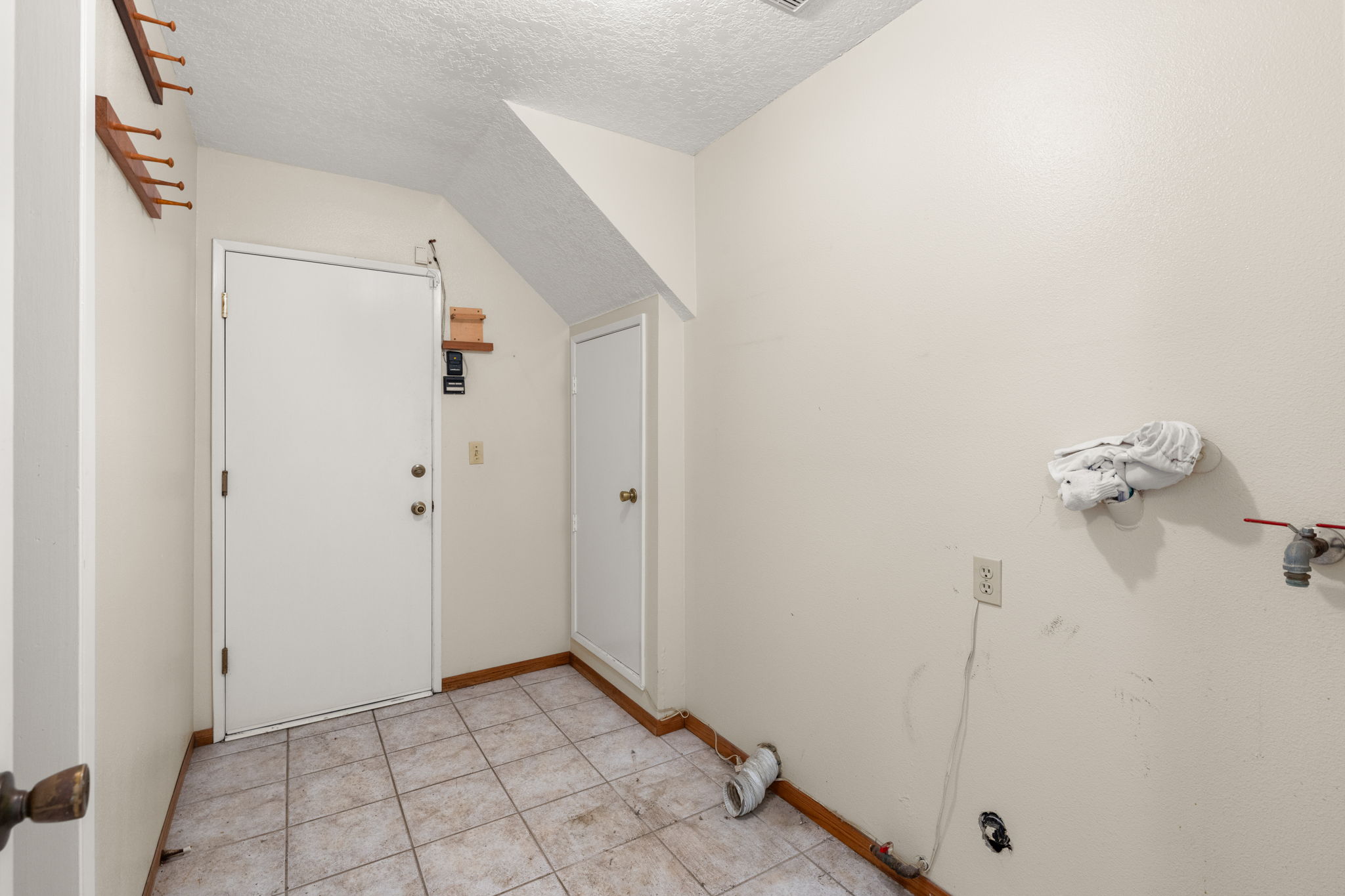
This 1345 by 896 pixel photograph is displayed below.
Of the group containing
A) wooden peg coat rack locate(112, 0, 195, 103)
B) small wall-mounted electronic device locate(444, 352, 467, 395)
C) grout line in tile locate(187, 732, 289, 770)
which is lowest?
grout line in tile locate(187, 732, 289, 770)

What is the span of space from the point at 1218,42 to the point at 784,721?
6.73ft

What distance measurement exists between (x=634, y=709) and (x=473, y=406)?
1.63m

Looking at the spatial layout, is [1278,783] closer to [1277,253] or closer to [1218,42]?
[1277,253]

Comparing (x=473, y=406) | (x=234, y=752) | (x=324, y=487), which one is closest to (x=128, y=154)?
(x=324, y=487)

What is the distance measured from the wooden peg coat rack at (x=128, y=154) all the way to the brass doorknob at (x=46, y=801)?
951 millimetres

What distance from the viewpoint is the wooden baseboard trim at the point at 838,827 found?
5.30 ft

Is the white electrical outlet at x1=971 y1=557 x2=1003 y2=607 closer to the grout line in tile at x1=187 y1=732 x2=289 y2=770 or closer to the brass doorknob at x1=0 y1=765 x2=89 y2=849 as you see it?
the brass doorknob at x1=0 y1=765 x2=89 y2=849

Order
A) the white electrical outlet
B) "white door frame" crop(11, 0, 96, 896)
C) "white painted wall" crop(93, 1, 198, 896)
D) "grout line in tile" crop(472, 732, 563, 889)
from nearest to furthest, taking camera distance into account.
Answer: "white door frame" crop(11, 0, 96, 896)
"white painted wall" crop(93, 1, 198, 896)
the white electrical outlet
"grout line in tile" crop(472, 732, 563, 889)

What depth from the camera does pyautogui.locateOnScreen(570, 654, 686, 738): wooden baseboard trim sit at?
2527 millimetres

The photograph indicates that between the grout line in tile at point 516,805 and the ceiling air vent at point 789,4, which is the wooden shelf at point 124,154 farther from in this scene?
the grout line in tile at point 516,805

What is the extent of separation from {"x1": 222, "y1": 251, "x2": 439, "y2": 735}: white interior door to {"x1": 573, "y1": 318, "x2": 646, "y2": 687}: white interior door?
0.73 metres

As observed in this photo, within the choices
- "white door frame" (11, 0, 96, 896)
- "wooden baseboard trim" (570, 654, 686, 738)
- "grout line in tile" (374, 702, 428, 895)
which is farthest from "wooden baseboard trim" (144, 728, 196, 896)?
"wooden baseboard trim" (570, 654, 686, 738)

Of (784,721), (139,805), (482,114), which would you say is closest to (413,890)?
(139,805)

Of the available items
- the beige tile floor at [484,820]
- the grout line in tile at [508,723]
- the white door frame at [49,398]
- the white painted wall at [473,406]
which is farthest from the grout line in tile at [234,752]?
the white door frame at [49,398]
